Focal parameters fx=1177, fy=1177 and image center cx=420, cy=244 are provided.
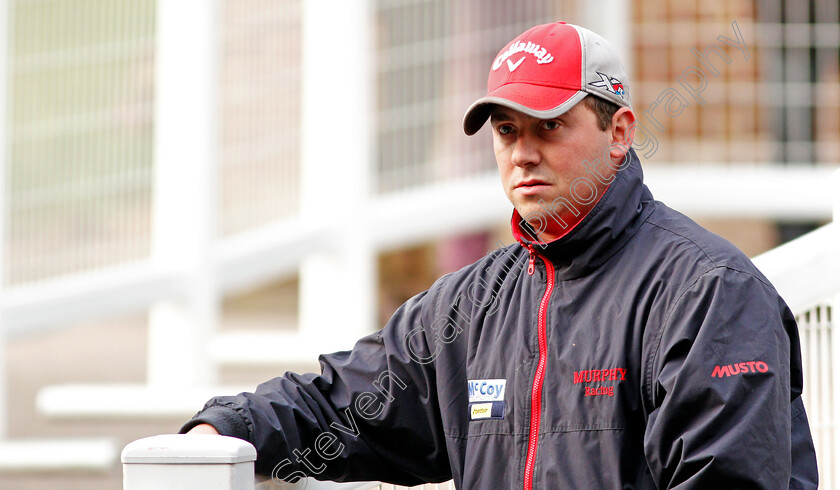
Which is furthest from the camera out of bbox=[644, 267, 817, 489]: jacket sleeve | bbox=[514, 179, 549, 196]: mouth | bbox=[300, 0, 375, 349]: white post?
bbox=[300, 0, 375, 349]: white post

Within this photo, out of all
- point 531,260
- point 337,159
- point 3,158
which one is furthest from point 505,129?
point 337,159

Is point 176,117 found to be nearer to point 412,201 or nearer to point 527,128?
point 412,201

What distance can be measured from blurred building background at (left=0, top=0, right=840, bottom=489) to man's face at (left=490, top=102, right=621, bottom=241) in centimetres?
294

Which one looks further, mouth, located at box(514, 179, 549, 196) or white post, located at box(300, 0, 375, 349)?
white post, located at box(300, 0, 375, 349)

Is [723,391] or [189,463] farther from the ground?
[723,391]

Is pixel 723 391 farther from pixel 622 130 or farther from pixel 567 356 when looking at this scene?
pixel 622 130

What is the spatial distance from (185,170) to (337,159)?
1.36 meters

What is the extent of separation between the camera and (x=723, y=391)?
67.9 inches

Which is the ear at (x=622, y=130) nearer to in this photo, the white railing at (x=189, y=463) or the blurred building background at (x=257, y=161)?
the white railing at (x=189, y=463)

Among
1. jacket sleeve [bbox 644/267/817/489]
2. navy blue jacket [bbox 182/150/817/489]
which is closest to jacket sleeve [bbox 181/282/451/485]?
navy blue jacket [bbox 182/150/817/489]

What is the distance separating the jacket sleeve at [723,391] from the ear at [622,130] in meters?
0.37

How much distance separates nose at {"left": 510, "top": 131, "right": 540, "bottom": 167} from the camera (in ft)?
6.92

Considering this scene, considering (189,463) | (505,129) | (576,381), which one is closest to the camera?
(189,463)

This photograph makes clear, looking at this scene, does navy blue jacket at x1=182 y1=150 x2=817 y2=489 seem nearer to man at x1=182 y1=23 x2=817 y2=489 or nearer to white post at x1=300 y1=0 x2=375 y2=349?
man at x1=182 y1=23 x2=817 y2=489
